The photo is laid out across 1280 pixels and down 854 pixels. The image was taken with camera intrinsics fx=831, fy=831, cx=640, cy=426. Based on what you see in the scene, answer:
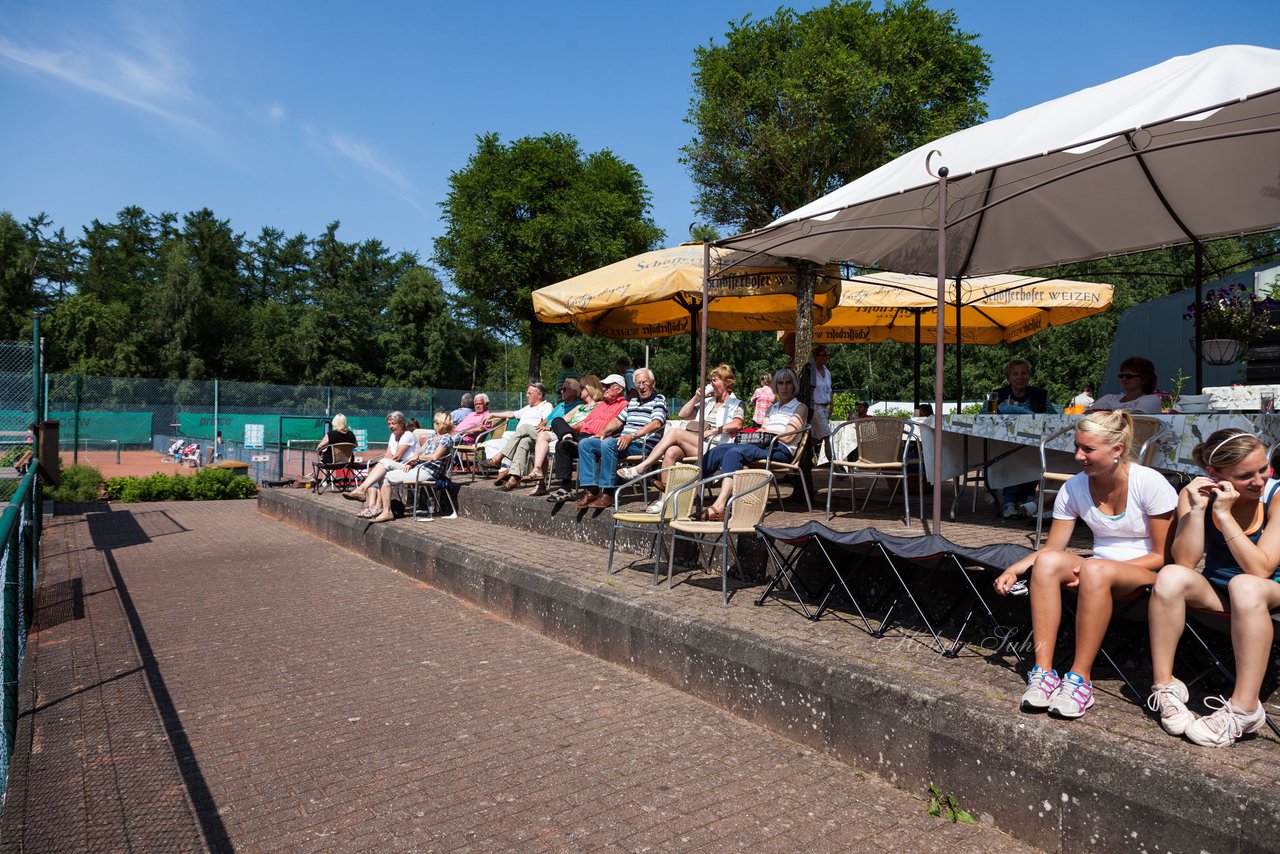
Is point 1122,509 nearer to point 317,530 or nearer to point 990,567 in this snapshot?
point 990,567

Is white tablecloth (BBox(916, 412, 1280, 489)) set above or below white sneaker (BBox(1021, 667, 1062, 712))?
above

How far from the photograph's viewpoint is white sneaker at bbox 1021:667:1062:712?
10.3 feet

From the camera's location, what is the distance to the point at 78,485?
15328 mm

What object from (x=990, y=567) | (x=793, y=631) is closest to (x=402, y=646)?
(x=793, y=631)

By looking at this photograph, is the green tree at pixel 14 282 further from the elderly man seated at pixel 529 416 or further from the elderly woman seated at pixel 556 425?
the elderly woman seated at pixel 556 425

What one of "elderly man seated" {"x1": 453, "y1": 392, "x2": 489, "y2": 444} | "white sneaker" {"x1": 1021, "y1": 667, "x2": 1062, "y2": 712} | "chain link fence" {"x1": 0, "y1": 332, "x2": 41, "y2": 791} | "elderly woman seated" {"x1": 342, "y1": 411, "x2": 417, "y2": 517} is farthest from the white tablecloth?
"elderly man seated" {"x1": 453, "y1": 392, "x2": 489, "y2": 444}

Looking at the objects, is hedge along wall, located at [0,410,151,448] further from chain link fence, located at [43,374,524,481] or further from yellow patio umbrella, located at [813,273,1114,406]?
yellow patio umbrella, located at [813,273,1114,406]

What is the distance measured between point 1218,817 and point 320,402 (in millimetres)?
24822

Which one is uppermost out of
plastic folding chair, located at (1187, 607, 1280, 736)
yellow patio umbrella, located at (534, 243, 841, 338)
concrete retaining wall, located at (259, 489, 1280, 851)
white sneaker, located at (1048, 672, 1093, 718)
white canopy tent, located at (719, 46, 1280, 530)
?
white canopy tent, located at (719, 46, 1280, 530)

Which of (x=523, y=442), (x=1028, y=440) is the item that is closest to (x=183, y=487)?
(x=523, y=442)

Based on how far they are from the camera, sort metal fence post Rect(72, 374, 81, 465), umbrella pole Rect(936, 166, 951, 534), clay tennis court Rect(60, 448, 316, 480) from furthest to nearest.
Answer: clay tennis court Rect(60, 448, 316, 480) < metal fence post Rect(72, 374, 81, 465) < umbrella pole Rect(936, 166, 951, 534)

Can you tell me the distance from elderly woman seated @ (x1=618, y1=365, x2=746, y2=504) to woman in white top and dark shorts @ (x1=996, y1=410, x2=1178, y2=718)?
3.93 meters

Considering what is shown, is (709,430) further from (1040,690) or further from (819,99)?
(819,99)

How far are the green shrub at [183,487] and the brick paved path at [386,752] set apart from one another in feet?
33.8
